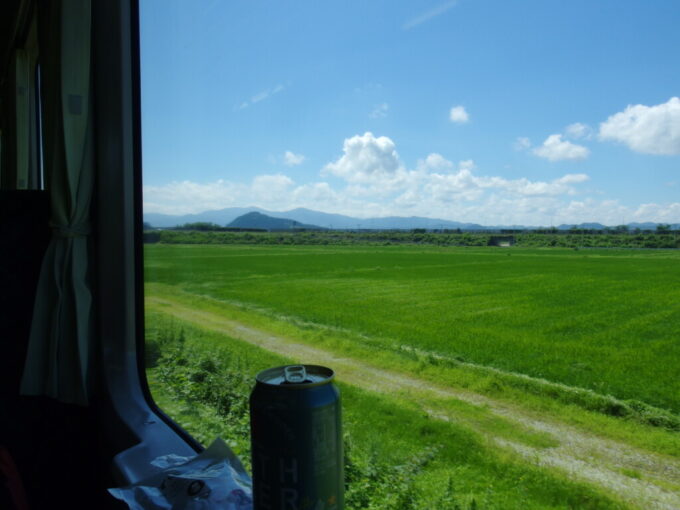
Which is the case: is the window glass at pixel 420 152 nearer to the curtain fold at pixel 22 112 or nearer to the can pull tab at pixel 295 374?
the can pull tab at pixel 295 374

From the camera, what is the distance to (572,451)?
88.3 inches

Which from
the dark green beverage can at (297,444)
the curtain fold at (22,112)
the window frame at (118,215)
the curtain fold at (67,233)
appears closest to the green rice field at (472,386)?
the window frame at (118,215)

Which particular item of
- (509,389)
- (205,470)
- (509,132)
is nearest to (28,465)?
(205,470)

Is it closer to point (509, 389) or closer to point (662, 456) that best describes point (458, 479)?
point (662, 456)

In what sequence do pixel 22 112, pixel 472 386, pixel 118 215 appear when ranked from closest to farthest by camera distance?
pixel 118 215 → pixel 22 112 → pixel 472 386

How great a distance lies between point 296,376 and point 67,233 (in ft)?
4.24

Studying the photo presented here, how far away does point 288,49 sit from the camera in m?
1.48

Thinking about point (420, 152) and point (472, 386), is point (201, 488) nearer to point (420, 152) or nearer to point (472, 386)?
point (420, 152)

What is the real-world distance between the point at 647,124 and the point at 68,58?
1.73 metres

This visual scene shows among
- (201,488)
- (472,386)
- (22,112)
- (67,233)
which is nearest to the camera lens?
(201,488)

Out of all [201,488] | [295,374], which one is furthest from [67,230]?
[295,374]

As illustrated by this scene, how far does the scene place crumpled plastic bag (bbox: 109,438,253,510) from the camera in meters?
0.79

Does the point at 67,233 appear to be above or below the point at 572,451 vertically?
above

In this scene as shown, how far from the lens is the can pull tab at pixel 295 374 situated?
1.76 feet
